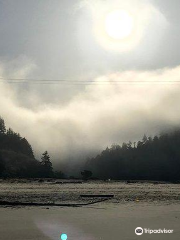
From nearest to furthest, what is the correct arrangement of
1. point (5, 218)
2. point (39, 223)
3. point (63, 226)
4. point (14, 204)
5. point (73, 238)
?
point (73, 238) → point (63, 226) → point (39, 223) → point (5, 218) → point (14, 204)

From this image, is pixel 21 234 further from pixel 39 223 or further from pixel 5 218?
pixel 5 218

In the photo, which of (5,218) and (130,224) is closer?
(130,224)

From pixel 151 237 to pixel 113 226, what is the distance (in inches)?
139

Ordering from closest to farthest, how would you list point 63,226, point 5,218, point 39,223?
point 63,226 < point 39,223 < point 5,218

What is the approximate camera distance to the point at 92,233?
14.4 m

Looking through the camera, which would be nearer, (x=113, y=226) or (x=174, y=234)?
(x=174, y=234)

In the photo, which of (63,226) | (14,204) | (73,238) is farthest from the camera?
(14,204)

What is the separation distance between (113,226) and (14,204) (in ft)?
51.9

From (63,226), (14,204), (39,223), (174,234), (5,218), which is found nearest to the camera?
(174,234)

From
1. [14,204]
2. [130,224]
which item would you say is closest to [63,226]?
[130,224]

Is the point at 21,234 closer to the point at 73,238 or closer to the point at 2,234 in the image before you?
the point at 2,234

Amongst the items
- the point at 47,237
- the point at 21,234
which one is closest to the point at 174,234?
the point at 47,237

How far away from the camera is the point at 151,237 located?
43.6 ft

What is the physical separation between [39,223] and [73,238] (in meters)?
5.15
